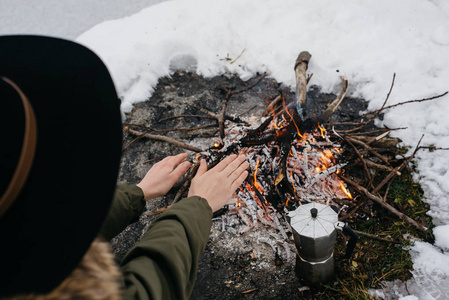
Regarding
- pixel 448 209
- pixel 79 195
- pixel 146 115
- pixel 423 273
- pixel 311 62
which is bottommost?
pixel 423 273

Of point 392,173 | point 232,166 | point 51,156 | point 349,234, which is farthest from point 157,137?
point 392,173

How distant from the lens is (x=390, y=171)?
9.15 ft

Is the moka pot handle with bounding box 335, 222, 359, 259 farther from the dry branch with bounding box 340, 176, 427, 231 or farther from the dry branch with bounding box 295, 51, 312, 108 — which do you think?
the dry branch with bounding box 295, 51, 312, 108

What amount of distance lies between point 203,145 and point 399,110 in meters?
2.45

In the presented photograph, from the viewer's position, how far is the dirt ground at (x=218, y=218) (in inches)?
92.1

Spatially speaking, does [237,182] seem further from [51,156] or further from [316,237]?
[51,156]

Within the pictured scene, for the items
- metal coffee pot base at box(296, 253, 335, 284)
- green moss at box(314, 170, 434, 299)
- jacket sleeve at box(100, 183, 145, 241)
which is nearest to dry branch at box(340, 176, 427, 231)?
green moss at box(314, 170, 434, 299)

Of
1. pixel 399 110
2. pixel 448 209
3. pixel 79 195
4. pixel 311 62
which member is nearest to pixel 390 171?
pixel 448 209

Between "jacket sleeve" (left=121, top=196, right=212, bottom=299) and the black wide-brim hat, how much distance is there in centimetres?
47

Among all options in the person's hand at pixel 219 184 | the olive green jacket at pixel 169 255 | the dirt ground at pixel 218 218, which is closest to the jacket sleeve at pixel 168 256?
the olive green jacket at pixel 169 255

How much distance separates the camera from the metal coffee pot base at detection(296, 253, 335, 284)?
2072 mm

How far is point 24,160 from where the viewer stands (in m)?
0.81

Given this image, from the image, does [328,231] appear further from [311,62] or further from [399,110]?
[311,62]

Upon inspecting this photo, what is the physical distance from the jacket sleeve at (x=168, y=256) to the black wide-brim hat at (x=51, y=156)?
47cm
